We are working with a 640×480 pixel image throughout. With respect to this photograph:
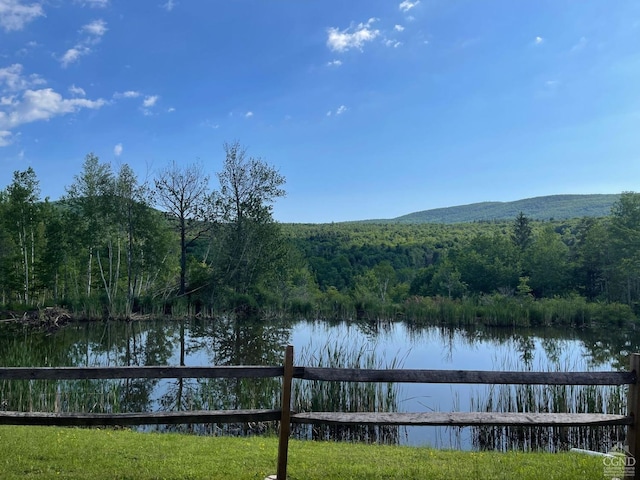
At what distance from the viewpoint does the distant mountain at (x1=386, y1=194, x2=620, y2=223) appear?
11372 centimetres

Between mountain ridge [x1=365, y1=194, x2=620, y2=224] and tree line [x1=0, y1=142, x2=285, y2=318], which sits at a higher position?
mountain ridge [x1=365, y1=194, x2=620, y2=224]

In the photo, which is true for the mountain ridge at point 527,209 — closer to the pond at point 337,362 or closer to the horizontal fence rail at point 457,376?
the pond at point 337,362

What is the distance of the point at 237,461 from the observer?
5.44 m

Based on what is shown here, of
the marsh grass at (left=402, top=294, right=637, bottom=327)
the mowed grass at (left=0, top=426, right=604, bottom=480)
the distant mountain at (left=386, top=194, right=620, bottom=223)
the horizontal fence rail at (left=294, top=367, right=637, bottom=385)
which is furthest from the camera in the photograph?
Result: the distant mountain at (left=386, top=194, right=620, bottom=223)

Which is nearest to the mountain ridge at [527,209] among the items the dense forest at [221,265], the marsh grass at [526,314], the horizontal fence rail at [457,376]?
the dense forest at [221,265]

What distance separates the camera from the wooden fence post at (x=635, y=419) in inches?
167

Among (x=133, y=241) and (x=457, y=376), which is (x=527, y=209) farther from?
(x=457, y=376)

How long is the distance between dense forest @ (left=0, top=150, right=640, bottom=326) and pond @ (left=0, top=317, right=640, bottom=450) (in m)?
2.18

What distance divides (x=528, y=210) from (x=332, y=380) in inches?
5161

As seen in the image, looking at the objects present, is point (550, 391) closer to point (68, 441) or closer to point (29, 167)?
point (68, 441)

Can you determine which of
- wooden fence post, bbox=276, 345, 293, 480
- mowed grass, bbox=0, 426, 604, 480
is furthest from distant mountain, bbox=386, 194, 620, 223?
wooden fence post, bbox=276, 345, 293, 480

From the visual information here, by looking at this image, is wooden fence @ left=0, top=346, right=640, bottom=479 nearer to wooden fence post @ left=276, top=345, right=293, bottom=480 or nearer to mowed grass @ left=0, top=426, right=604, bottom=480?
wooden fence post @ left=276, top=345, right=293, bottom=480

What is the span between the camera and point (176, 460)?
539 centimetres

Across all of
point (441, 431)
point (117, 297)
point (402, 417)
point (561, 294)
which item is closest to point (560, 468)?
point (402, 417)
